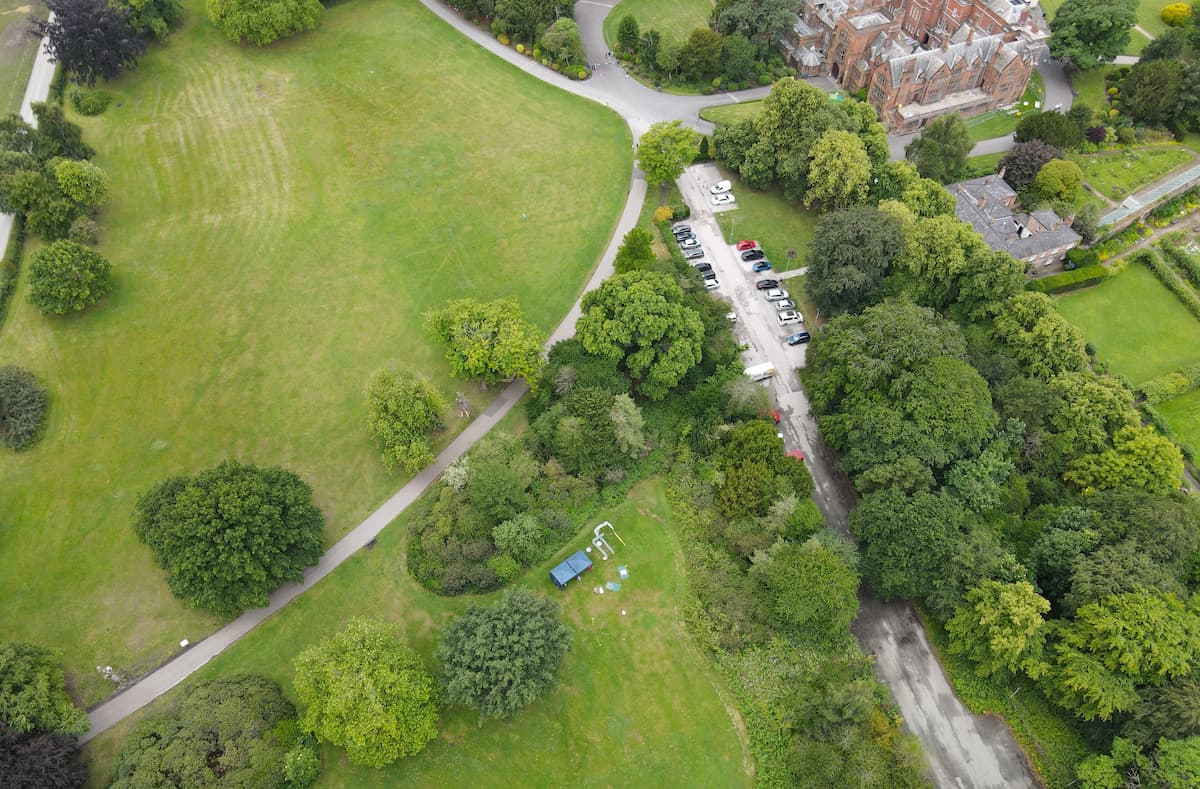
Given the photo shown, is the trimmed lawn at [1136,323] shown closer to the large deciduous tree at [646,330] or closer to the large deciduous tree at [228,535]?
the large deciduous tree at [646,330]

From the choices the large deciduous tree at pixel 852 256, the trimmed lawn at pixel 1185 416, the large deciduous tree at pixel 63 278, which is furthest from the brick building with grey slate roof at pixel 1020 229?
the large deciduous tree at pixel 63 278

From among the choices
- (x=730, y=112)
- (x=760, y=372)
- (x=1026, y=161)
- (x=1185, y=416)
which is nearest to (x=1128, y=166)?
(x=1026, y=161)

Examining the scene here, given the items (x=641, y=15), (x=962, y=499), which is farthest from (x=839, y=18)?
(x=962, y=499)

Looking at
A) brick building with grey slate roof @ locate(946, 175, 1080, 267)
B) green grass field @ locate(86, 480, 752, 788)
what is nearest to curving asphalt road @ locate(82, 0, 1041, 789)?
green grass field @ locate(86, 480, 752, 788)

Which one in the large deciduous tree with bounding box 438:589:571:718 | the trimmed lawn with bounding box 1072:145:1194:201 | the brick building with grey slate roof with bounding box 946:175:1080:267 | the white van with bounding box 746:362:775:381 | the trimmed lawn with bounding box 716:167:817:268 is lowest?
the large deciduous tree with bounding box 438:589:571:718

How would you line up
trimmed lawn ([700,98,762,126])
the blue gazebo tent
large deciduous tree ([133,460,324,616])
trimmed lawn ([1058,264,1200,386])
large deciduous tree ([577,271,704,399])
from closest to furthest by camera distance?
1. large deciduous tree ([133,460,324,616])
2. the blue gazebo tent
3. large deciduous tree ([577,271,704,399])
4. trimmed lawn ([1058,264,1200,386])
5. trimmed lawn ([700,98,762,126])

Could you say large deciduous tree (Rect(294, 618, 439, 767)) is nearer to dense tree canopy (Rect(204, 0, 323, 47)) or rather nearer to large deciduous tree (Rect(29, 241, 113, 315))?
large deciduous tree (Rect(29, 241, 113, 315))
